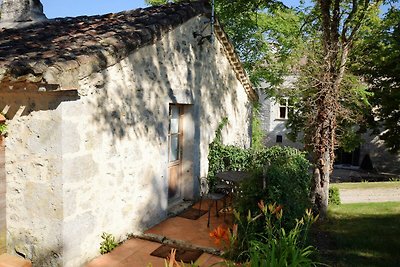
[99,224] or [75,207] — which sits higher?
[75,207]

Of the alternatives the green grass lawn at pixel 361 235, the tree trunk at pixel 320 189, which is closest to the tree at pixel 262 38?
the tree trunk at pixel 320 189

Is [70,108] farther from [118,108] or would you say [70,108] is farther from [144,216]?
[144,216]

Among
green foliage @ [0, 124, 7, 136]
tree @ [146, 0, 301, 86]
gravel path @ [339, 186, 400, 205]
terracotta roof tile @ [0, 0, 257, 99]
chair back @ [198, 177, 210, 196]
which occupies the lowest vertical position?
gravel path @ [339, 186, 400, 205]

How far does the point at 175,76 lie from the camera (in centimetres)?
639

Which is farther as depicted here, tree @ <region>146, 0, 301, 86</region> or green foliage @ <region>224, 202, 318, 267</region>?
tree @ <region>146, 0, 301, 86</region>

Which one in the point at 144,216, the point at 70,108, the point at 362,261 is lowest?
the point at 362,261

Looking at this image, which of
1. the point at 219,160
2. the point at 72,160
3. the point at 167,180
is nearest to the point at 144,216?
the point at 167,180

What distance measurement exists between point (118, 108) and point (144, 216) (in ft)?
6.54

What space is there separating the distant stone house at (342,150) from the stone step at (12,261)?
17098mm

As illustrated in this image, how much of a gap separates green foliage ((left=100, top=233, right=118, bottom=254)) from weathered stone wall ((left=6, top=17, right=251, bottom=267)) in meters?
0.10

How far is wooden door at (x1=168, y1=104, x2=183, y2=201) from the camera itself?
6684 mm

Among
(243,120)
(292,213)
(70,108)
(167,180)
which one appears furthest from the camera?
(243,120)

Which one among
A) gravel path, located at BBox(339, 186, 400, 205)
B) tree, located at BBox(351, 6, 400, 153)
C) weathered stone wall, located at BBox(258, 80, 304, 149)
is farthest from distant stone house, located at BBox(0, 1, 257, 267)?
weathered stone wall, located at BBox(258, 80, 304, 149)

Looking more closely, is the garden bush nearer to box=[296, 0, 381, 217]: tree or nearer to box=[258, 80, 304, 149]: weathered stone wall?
box=[296, 0, 381, 217]: tree
